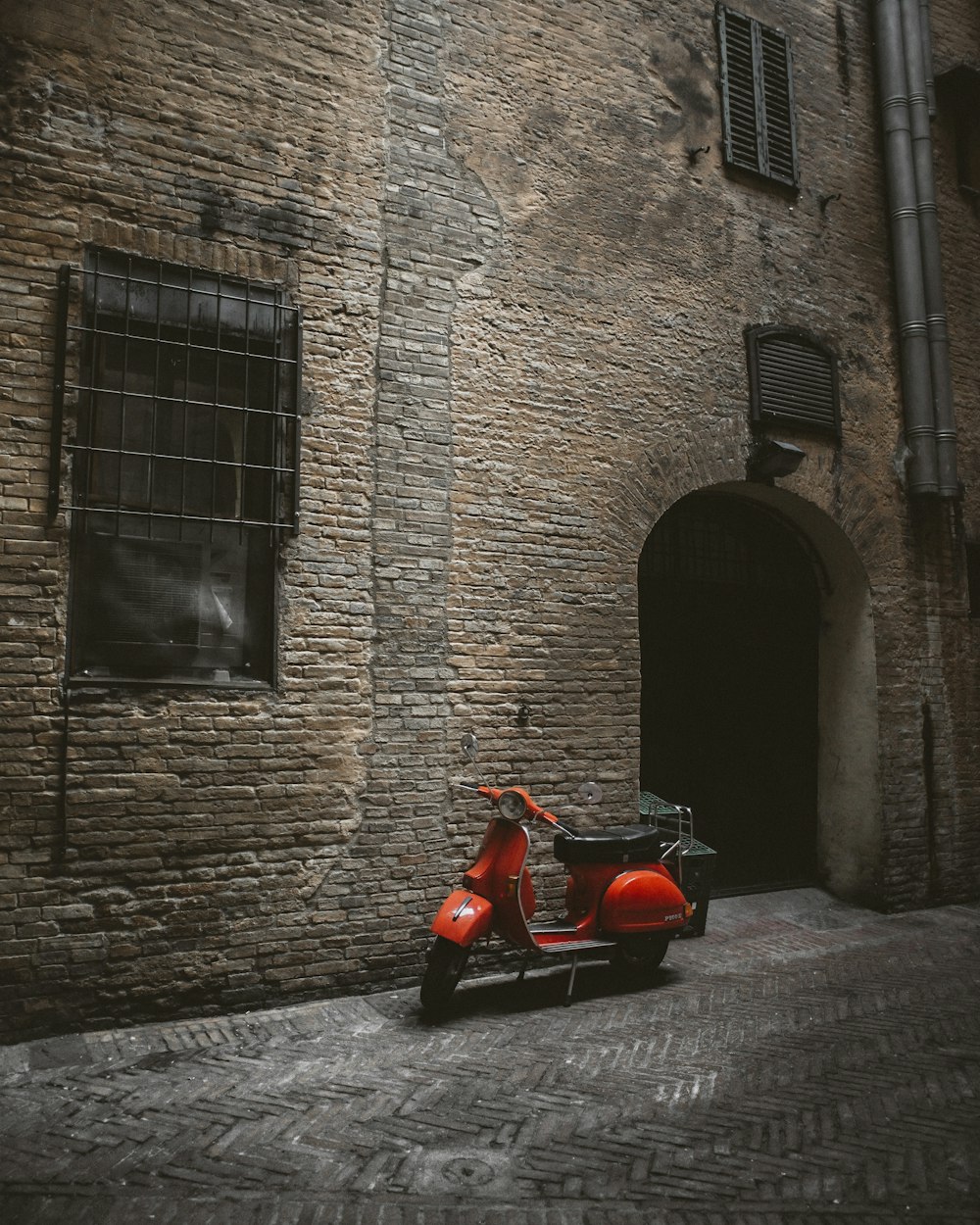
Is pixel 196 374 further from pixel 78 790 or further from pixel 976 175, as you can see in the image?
pixel 976 175

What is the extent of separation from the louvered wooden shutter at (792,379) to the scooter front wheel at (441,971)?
496 centimetres

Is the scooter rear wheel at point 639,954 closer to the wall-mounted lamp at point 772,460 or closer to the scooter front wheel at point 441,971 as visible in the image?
the scooter front wheel at point 441,971

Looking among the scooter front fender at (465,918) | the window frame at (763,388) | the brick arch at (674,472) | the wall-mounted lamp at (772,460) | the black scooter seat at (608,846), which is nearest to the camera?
the scooter front fender at (465,918)

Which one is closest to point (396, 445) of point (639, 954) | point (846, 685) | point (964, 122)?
point (639, 954)

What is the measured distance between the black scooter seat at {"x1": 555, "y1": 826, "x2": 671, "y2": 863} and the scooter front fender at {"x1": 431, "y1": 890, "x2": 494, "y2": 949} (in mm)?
696

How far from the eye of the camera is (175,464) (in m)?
5.29

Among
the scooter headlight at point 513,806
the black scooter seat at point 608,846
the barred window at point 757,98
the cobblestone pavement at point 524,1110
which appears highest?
the barred window at point 757,98

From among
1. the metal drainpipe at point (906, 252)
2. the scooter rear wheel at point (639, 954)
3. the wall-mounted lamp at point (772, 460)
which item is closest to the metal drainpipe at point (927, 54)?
the metal drainpipe at point (906, 252)

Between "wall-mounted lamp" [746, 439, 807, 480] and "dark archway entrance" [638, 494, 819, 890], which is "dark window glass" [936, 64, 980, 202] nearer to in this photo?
"wall-mounted lamp" [746, 439, 807, 480]

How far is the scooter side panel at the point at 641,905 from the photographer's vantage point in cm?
541

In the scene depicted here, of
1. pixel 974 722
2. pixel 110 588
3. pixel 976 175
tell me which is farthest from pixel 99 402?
pixel 976 175

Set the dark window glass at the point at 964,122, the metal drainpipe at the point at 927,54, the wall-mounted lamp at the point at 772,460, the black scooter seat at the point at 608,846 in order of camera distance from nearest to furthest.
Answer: the black scooter seat at the point at 608,846 → the wall-mounted lamp at the point at 772,460 → the metal drainpipe at the point at 927,54 → the dark window glass at the point at 964,122

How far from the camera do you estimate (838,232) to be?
8305 millimetres

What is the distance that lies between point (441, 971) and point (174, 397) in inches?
145
